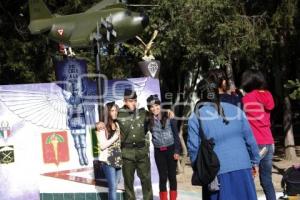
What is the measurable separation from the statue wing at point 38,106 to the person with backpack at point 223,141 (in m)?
4.54

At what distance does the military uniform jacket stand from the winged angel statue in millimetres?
1306

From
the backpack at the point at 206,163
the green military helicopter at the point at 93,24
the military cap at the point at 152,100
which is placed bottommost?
the backpack at the point at 206,163

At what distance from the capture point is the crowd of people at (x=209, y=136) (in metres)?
4.84

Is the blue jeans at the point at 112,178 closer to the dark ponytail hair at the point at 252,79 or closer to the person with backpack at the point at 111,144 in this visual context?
the person with backpack at the point at 111,144

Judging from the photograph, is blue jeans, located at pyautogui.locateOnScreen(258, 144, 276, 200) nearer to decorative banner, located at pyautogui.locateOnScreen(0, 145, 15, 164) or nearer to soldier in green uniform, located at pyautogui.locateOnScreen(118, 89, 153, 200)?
soldier in green uniform, located at pyautogui.locateOnScreen(118, 89, 153, 200)

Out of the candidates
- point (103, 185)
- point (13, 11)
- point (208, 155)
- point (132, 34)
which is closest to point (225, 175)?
point (208, 155)

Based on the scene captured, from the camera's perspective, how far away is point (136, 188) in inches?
367

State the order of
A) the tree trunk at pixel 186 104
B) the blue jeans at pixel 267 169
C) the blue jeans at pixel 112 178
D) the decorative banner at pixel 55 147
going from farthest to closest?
the tree trunk at pixel 186 104 < the decorative banner at pixel 55 147 < the blue jeans at pixel 112 178 < the blue jeans at pixel 267 169

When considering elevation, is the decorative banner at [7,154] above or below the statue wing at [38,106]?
below

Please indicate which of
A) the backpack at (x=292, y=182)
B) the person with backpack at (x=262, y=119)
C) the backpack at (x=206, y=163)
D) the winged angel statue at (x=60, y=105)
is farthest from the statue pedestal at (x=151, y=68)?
the backpack at (x=206, y=163)

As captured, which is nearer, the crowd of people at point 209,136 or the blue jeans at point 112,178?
the crowd of people at point 209,136

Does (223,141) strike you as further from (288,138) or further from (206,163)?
(288,138)

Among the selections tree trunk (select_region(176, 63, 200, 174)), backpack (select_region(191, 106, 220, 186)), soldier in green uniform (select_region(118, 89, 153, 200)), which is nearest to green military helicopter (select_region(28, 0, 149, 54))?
soldier in green uniform (select_region(118, 89, 153, 200))

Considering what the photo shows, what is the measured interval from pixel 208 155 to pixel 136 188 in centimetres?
476
